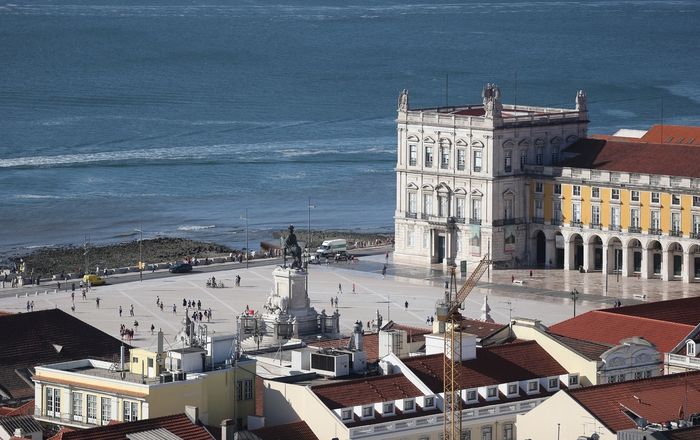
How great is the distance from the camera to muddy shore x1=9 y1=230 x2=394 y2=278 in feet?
521

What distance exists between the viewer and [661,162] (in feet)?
461

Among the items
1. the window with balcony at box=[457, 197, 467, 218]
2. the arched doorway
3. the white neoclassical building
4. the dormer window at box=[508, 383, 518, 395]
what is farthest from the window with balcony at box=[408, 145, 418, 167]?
the dormer window at box=[508, 383, 518, 395]

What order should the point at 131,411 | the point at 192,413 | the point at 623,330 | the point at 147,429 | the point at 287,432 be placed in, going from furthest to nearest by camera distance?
the point at 623,330 → the point at 131,411 → the point at 287,432 → the point at 192,413 → the point at 147,429

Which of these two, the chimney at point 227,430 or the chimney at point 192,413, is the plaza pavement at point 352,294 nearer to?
the chimney at point 192,413

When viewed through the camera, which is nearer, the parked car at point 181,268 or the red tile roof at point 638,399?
the red tile roof at point 638,399

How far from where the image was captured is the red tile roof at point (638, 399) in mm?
70312

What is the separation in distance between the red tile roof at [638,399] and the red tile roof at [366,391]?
6.08 metres

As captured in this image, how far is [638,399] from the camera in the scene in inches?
2832

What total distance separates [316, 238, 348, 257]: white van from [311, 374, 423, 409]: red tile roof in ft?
254

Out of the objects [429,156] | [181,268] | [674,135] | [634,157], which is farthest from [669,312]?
[674,135]

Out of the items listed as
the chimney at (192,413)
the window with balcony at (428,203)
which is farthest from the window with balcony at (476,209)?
the chimney at (192,413)

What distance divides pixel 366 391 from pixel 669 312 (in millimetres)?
24221

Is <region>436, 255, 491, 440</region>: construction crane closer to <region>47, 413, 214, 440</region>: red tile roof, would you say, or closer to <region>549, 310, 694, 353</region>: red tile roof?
<region>47, 413, 214, 440</region>: red tile roof

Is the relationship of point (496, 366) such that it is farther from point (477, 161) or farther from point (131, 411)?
point (477, 161)
